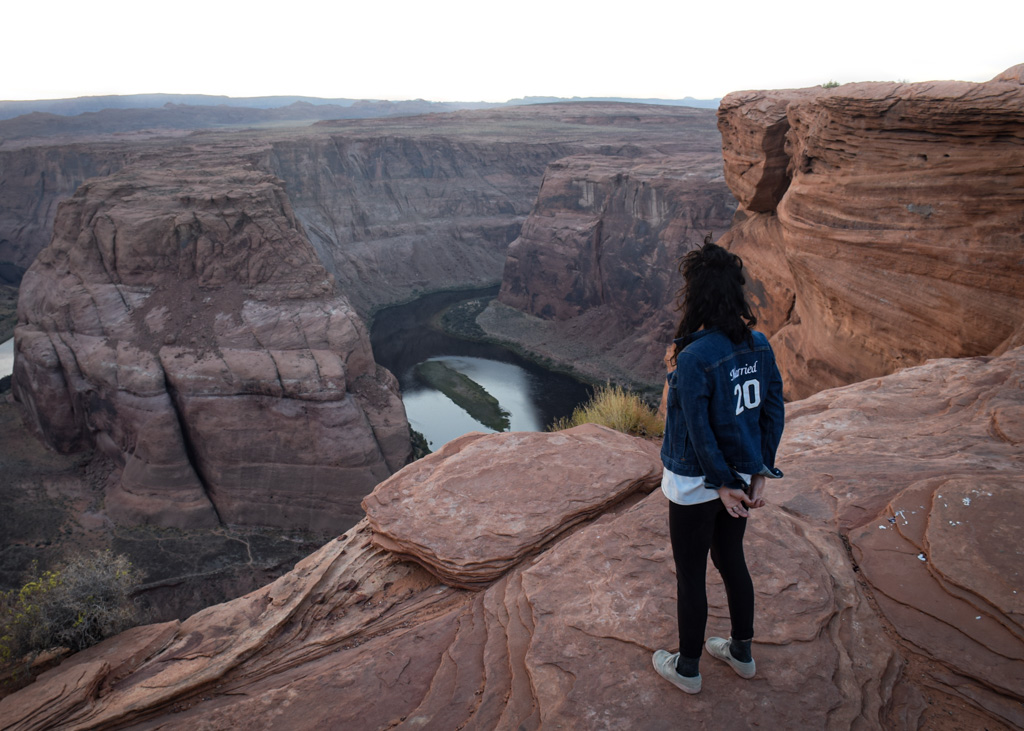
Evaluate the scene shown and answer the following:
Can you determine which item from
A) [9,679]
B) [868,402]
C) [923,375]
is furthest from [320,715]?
[923,375]

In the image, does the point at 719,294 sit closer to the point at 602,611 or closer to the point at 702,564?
the point at 702,564

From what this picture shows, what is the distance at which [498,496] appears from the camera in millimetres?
5336

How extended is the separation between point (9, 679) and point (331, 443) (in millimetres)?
13794

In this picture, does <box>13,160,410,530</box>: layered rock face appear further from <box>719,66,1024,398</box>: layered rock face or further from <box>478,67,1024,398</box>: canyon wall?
<box>719,66,1024,398</box>: layered rock face

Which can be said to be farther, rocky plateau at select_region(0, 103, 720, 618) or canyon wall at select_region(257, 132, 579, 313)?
canyon wall at select_region(257, 132, 579, 313)

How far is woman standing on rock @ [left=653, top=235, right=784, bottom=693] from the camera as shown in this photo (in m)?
2.71

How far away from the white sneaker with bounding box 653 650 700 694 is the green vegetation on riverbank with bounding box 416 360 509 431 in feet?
74.9

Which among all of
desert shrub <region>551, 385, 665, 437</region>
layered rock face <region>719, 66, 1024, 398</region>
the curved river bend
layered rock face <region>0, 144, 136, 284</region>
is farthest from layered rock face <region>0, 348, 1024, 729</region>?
layered rock face <region>0, 144, 136, 284</region>

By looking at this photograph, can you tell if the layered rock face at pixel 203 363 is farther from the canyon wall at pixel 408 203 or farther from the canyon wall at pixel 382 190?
the canyon wall at pixel 408 203

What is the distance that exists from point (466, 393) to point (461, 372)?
325 cm

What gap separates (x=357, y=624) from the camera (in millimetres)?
4672

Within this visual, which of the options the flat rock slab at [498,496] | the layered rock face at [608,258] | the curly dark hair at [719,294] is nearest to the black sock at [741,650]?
the curly dark hair at [719,294]

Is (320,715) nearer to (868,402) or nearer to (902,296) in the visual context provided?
(868,402)

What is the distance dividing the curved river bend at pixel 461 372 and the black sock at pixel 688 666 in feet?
68.9
